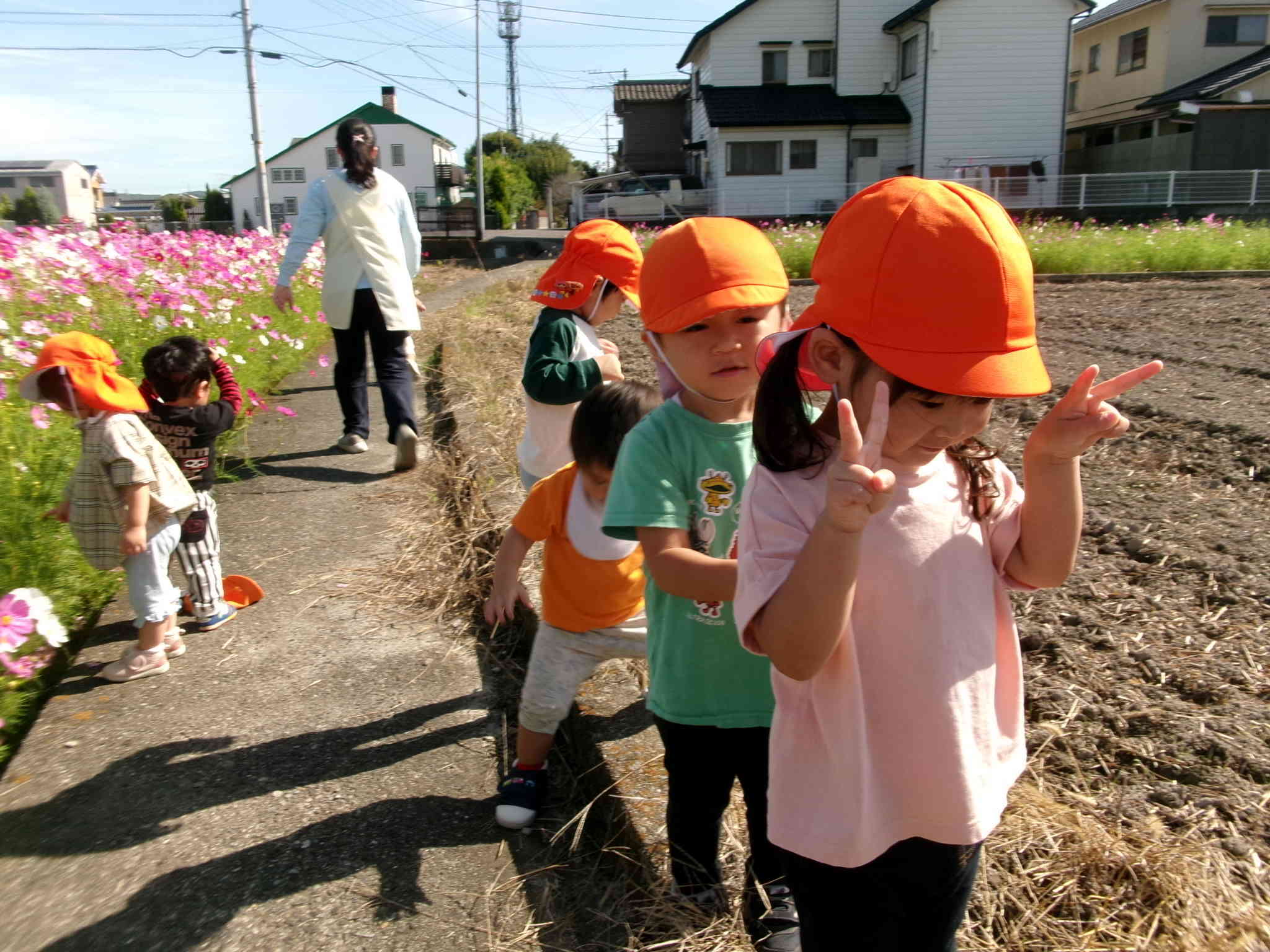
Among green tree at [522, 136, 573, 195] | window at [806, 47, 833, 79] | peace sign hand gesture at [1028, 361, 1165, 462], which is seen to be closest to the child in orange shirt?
peace sign hand gesture at [1028, 361, 1165, 462]

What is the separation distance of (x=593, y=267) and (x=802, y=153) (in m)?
32.8

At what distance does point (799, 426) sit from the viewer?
1.27 meters

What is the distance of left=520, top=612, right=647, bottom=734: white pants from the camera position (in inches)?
91.0

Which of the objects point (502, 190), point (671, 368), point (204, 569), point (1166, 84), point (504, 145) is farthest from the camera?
point (504, 145)

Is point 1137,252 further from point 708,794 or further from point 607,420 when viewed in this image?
point 708,794

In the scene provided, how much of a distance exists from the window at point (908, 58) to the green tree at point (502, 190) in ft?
62.0

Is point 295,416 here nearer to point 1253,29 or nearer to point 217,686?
point 217,686

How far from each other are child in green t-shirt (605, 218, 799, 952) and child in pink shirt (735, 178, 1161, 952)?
371 mm

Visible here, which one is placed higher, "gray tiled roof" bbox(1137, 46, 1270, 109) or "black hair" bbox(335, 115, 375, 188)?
"gray tiled roof" bbox(1137, 46, 1270, 109)

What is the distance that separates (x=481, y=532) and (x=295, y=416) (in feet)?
9.95

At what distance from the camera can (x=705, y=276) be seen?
1.72m

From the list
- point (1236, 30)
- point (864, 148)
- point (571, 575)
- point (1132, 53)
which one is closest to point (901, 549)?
point (571, 575)

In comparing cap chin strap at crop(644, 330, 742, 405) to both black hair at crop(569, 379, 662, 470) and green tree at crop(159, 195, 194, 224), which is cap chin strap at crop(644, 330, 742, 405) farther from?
green tree at crop(159, 195, 194, 224)

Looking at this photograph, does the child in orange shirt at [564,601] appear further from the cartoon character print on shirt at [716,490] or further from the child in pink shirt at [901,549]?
the child in pink shirt at [901,549]
